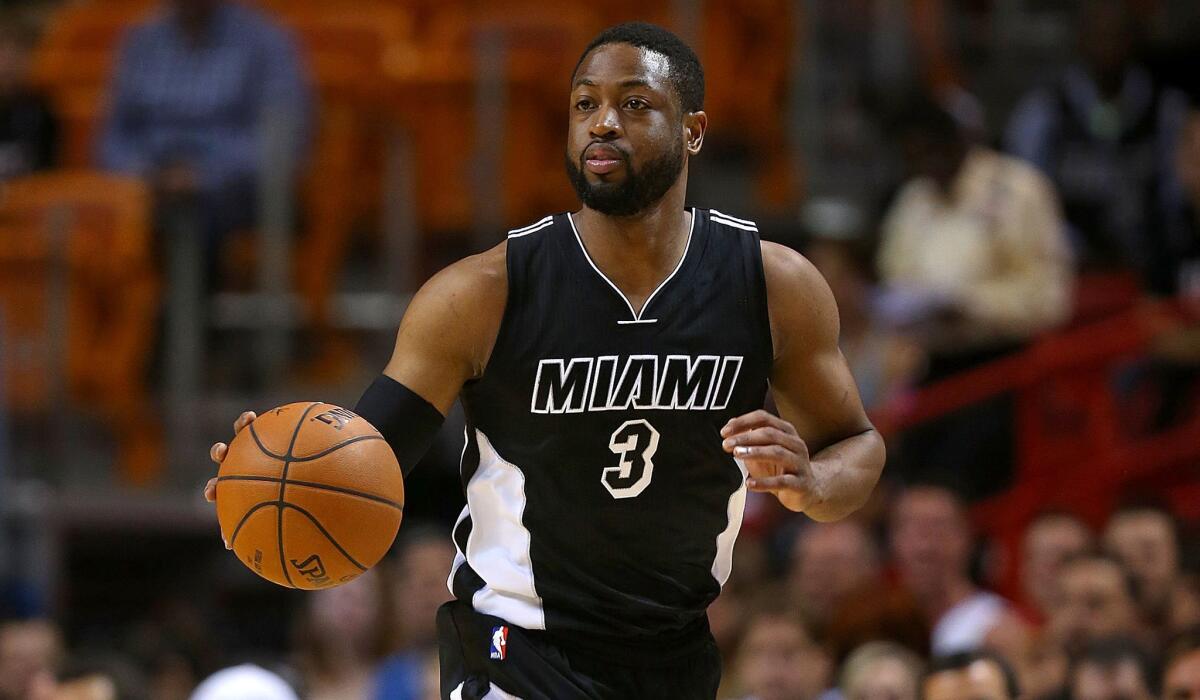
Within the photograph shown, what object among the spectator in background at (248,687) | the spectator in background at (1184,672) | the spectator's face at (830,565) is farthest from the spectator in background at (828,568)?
the spectator in background at (248,687)

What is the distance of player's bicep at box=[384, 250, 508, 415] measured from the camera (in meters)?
5.12

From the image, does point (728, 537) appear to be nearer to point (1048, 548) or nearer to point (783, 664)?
point (783, 664)

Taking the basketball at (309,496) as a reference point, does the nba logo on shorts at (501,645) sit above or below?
below

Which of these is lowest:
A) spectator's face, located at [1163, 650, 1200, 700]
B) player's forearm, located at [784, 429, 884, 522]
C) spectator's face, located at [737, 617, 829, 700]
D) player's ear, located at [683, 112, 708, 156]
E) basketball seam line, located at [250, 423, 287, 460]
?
spectator's face, located at [737, 617, 829, 700]

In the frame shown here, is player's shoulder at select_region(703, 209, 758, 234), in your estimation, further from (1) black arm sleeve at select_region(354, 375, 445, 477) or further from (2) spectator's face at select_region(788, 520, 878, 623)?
(2) spectator's face at select_region(788, 520, 878, 623)

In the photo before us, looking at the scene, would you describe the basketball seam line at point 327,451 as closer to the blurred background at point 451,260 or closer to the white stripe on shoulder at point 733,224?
the white stripe on shoulder at point 733,224

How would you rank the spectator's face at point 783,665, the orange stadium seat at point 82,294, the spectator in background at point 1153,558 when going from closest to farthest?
the spectator's face at point 783,665, the spectator in background at point 1153,558, the orange stadium seat at point 82,294

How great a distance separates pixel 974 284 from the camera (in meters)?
10.4

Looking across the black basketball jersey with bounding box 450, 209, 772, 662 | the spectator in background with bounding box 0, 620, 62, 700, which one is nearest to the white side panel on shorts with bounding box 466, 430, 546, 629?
the black basketball jersey with bounding box 450, 209, 772, 662

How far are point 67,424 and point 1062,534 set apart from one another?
5.16 meters

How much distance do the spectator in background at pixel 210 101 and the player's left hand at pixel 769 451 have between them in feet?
20.8

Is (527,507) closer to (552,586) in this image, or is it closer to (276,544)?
(552,586)

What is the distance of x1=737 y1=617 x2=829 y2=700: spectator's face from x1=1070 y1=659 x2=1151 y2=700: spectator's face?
4.19 ft

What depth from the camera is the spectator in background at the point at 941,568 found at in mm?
8828
